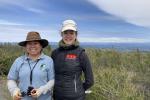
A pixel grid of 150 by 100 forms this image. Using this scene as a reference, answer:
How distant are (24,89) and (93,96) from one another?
3.18 metres

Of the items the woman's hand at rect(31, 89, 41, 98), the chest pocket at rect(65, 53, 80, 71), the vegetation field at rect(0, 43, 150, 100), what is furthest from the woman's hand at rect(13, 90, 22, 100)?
the vegetation field at rect(0, 43, 150, 100)

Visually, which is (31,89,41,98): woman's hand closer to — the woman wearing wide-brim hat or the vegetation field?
the woman wearing wide-brim hat

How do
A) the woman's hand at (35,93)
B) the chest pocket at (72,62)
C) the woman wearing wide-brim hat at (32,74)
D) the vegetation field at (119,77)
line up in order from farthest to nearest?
the vegetation field at (119,77) → the chest pocket at (72,62) → the woman wearing wide-brim hat at (32,74) → the woman's hand at (35,93)

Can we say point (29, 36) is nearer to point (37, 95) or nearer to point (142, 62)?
point (37, 95)

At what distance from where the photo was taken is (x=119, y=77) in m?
9.24

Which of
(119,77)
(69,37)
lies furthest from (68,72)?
(119,77)

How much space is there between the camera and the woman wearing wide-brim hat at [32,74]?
5.58 m

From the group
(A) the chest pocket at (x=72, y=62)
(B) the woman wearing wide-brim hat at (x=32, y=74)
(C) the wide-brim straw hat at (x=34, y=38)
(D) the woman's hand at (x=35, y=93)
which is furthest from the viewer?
(A) the chest pocket at (x=72, y=62)

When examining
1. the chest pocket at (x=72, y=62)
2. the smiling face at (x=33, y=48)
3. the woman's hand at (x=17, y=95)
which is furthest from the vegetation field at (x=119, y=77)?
the woman's hand at (x=17, y=95)

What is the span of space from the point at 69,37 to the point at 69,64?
38cm

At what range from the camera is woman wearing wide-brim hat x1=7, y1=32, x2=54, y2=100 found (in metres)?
5.58

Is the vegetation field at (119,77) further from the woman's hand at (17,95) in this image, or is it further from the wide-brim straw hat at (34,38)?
the woman's hand at (17,95)

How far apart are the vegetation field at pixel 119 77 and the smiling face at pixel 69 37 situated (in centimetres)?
256

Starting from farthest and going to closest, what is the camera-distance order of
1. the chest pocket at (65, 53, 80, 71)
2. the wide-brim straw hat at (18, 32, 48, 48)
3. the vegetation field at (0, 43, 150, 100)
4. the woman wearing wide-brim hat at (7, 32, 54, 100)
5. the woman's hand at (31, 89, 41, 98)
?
the vegetation field at (0, 43, 150, 100) → the chest pocket at (65, 53, 80, 71) → the wide-brim straw hat at (18, 32, 48, 48) → the woman wearing wide-brim hat at (7, 32, 54, 100) → the woman's hand at (31, 89, 41, 98)
